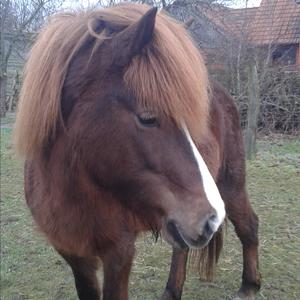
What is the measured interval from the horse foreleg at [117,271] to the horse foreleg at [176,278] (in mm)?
833

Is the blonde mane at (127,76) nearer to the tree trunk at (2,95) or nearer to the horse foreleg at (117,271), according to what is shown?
the horse foreleg at (117,271)

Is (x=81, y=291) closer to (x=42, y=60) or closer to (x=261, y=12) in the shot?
(x=42, y=60)

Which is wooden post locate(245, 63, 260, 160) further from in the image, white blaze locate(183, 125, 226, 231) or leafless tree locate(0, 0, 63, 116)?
leafless tree locate(0, 0, 63, 116)

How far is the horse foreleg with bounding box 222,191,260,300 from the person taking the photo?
10.0 ft

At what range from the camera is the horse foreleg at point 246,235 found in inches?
120

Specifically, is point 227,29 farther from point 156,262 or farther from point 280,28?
point 156,262

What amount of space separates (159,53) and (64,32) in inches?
17.2

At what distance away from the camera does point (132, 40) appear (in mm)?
1454

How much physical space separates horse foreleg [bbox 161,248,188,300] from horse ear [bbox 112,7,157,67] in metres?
1.78

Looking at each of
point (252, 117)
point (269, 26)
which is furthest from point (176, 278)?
point (269, 26)

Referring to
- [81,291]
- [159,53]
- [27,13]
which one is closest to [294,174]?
[81,291]

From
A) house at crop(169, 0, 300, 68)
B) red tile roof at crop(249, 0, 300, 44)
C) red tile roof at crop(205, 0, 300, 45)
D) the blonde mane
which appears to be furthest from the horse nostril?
red tile roof at crop(249, 0, 300, 44)

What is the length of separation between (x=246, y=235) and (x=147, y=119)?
77.1 inches

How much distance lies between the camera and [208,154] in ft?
7.89
